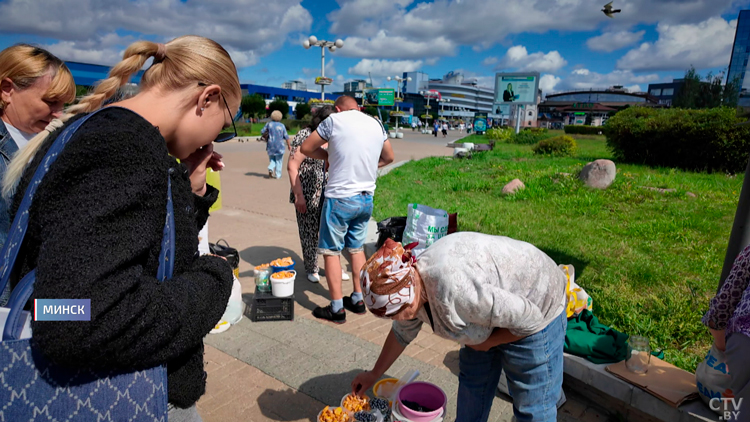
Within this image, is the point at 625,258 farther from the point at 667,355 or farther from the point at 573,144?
the point at 573,144

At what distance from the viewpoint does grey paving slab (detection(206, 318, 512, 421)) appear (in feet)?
10.4

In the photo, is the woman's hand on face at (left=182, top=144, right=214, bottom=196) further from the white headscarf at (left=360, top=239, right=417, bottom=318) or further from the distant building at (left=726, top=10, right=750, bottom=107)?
the distant building at (left=726, top=10, right=750, bottom=107)

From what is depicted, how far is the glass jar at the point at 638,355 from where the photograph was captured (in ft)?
9.55

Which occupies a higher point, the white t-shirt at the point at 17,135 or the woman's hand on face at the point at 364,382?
the white t-shirt at the point at 17,135

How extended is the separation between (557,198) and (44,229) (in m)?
8.82

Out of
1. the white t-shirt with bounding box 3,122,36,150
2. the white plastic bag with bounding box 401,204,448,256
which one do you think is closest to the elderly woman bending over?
the white plastic bag with bounding box 401,204,448,256

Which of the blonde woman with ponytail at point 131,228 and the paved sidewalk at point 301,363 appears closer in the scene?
the blonde woman with ponytail at point 131,228

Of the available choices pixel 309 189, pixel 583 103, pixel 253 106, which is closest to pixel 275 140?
pixel 309 189

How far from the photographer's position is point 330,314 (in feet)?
13.6

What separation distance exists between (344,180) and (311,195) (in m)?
1.06

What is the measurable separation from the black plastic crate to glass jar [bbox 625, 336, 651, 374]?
2776 millimetres

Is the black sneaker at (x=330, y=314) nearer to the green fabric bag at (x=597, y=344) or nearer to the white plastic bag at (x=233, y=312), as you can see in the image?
the white plastic bag at (x=233, y=312)

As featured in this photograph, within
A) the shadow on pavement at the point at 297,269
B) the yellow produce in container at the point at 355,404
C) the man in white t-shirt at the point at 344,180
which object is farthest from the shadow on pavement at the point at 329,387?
the shadow on pavement at the point at 297,269

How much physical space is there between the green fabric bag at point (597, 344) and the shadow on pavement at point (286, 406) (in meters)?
1.86
